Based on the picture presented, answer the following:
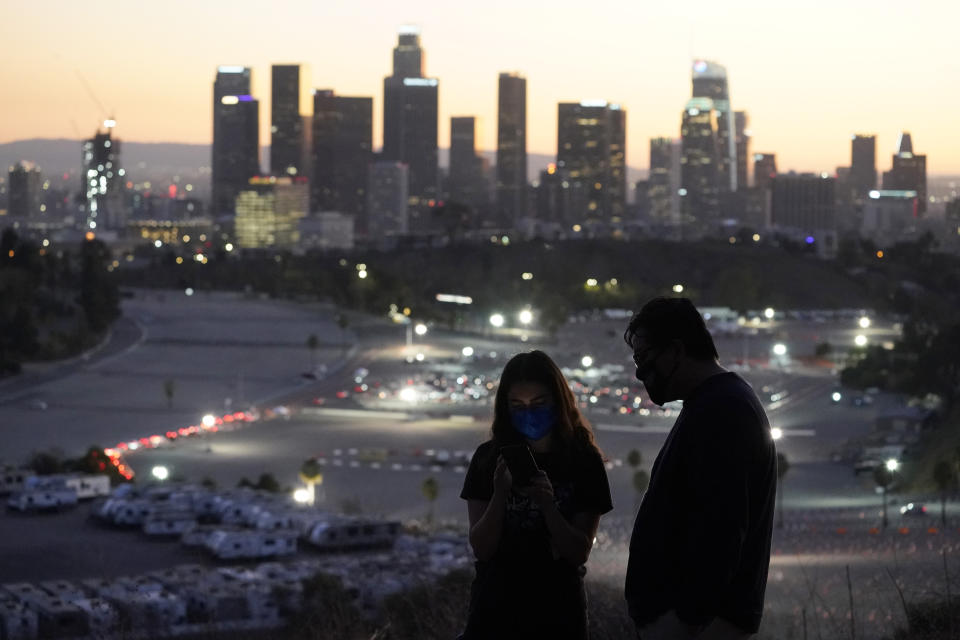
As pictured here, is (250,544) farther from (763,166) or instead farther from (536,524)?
(763,166)

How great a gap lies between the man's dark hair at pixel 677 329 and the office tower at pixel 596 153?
400 feet

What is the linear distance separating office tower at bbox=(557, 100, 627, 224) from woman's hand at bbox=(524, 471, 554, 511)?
122 m

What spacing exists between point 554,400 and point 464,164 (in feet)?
456

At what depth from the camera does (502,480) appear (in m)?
3.03

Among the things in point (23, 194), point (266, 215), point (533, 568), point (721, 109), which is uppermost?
point (721, 109)

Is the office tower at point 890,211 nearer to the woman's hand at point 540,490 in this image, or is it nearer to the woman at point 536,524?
the woman at point 536,524

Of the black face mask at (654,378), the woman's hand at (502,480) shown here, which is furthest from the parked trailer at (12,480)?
the black face mask at (654,378)

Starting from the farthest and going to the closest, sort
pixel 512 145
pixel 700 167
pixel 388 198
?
1. pixel 512 145
2. pixel 388 198
3. pixel 700 167

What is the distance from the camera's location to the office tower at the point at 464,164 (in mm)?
136625

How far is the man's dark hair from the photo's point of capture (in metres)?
2.75

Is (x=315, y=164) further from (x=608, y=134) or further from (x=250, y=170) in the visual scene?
(x=608, y=134)

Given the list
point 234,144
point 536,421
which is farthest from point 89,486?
point 234,144

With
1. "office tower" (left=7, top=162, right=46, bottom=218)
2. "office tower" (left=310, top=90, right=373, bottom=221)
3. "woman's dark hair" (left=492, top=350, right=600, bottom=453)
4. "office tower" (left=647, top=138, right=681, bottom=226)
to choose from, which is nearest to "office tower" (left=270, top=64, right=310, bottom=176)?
"office tower" (left=310, top=90, right=373, bottom=221)

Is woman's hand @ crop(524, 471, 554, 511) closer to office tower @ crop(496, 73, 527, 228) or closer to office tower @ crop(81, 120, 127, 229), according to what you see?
office tower @ crop(496, 73, 527, 228)
